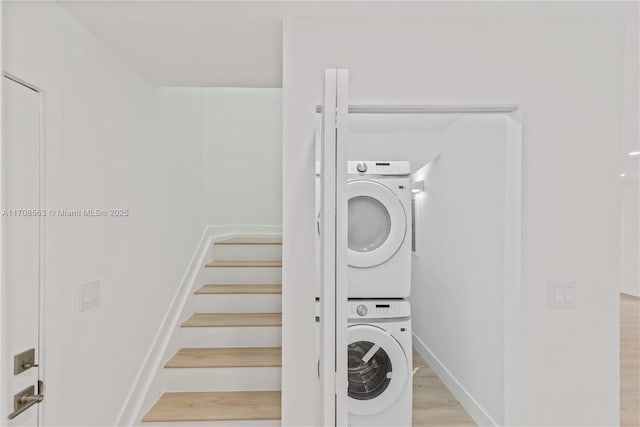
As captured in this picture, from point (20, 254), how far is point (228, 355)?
1.40 meters

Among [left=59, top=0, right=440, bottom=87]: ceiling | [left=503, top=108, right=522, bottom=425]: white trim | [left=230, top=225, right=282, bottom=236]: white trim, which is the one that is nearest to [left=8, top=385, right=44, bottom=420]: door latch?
[left=59, top=0, right=440, bottom=87]: ceiling

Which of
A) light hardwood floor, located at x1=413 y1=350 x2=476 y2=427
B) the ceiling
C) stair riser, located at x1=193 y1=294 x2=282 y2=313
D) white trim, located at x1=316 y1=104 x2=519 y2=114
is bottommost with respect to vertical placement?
light hardwood floor, located at x1=413 y1=350 x2=476 y2=427

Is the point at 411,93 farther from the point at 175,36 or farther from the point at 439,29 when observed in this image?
the point at 175,36

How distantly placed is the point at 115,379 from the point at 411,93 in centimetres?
191

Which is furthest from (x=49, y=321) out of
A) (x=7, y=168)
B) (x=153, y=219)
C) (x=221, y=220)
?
(x=221, y=220)

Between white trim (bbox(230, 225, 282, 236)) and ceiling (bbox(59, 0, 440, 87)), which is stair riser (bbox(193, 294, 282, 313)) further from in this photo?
ceiling (bbox(59, 0, 440, 87))

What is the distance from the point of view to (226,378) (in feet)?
7.68

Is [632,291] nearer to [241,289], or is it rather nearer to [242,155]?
[242,155]

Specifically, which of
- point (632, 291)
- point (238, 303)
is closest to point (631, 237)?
point (632, 291)

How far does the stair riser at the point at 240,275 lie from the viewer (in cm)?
303

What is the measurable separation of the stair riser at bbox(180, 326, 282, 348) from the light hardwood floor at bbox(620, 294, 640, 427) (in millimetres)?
2453

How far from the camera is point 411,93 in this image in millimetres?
1742

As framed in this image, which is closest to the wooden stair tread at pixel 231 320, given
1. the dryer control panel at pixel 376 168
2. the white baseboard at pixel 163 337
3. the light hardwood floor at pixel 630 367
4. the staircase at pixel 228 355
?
the staircase at pixel 228 355

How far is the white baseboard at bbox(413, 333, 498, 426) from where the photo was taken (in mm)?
2248
